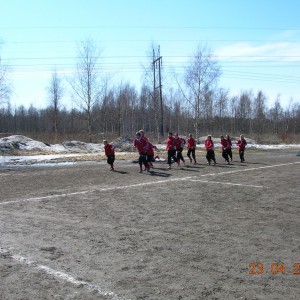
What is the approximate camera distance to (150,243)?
588 centimetres

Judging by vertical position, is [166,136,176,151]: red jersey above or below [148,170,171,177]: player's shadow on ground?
above

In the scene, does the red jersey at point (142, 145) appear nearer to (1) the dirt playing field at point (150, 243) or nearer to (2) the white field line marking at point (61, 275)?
(1) the dirt playing field at point (150, 243)

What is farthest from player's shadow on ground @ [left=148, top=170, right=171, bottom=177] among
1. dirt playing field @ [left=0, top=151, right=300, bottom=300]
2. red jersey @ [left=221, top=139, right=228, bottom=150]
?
red jersey @ [left=221, top=139, right=228, bottom=150]

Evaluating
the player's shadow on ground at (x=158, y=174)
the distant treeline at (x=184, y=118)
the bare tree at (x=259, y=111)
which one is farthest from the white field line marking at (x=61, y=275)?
the bare tree at (x=259, y=111)

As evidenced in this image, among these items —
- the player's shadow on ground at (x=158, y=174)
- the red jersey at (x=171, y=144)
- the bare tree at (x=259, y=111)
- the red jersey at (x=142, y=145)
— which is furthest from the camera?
the bare tree at (x=259, y=111)

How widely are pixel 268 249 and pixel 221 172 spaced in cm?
1112

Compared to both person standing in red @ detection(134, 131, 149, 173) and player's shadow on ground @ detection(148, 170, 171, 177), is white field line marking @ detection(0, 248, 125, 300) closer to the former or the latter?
player's shadow on ground @ detection(148, 170, 171, 177)

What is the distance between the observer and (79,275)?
4.53 metres

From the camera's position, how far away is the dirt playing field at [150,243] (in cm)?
416

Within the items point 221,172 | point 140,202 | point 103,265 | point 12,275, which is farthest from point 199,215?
point 221,172

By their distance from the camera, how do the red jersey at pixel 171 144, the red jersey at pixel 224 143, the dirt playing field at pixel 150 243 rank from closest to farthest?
1. the dirt playing field at pixel 150 243
2. the red jersey at pixel 171 144
3. the red jersey at pixel 224 143

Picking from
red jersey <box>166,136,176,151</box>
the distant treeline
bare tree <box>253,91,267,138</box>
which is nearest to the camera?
red jersey <box>166,136,176,151</box>

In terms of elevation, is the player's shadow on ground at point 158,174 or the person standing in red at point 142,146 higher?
the person standing in red at point 142,146

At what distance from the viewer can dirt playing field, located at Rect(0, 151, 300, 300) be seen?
4.16m
